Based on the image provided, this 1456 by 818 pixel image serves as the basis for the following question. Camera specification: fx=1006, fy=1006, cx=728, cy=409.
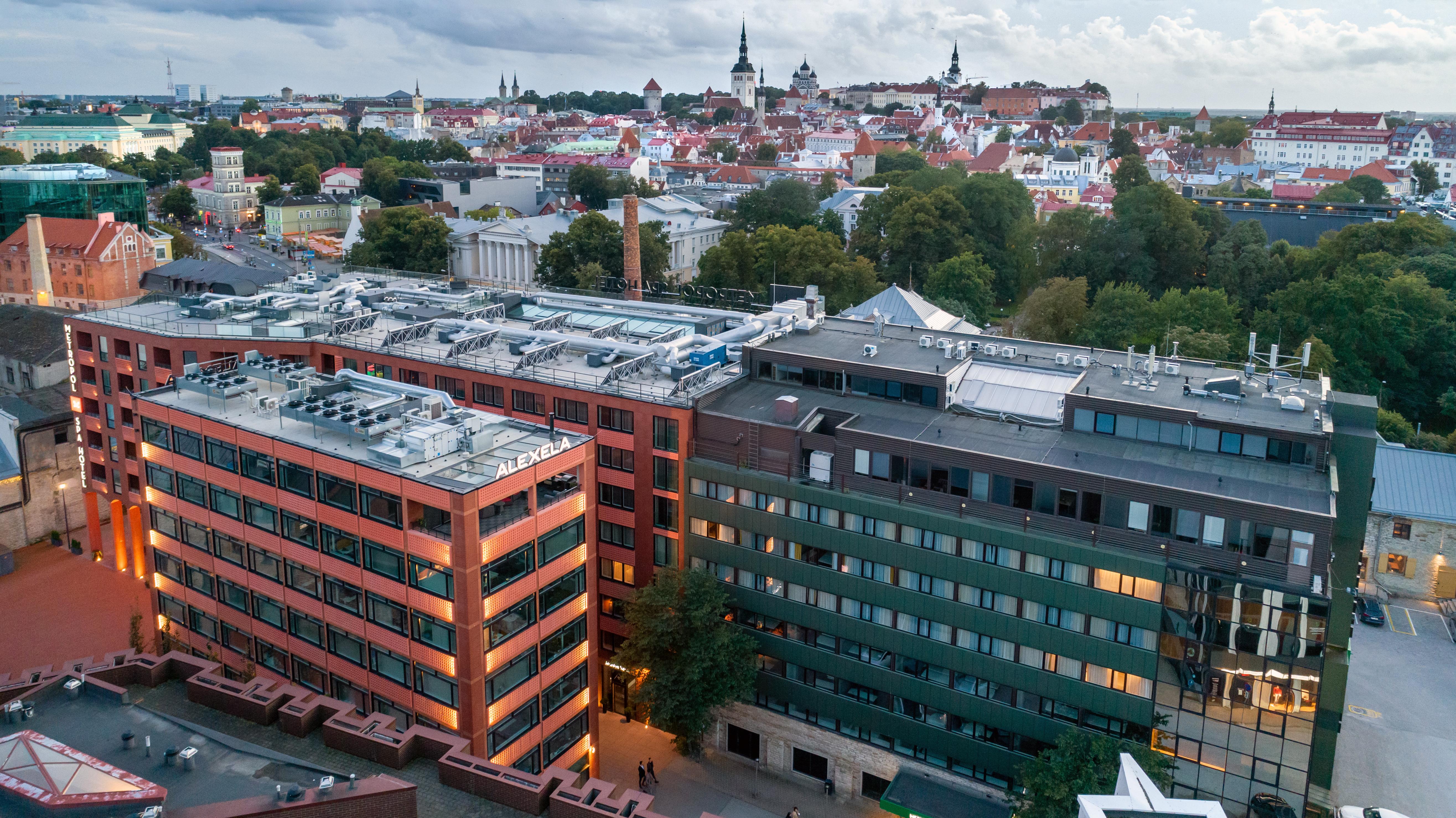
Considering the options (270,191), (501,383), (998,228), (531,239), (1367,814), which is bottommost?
(1367,814)

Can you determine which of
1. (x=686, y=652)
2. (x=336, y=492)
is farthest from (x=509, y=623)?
(x=686, y=652)

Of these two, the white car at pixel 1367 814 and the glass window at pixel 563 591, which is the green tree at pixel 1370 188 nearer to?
the white car at pixel 1367 814

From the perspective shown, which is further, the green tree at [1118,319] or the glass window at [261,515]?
the green tree at [1118,319]

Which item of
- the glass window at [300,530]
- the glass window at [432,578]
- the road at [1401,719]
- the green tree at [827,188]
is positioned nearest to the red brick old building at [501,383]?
the glass window at [300,530]

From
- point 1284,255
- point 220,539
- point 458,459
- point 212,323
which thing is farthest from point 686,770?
point 1284,255

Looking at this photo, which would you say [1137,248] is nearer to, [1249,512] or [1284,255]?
[1284,255]

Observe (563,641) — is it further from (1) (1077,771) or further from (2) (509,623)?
(1) (1077,771)

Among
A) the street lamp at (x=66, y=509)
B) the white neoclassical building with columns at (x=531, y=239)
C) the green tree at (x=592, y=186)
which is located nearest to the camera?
the street lamp at (x=66, y=509)
